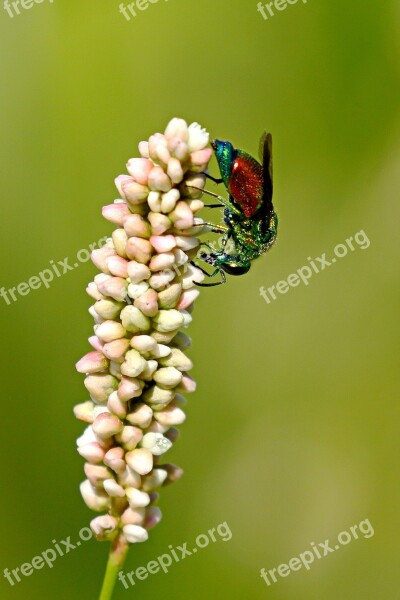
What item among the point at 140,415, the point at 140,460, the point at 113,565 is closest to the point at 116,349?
the point at 140,415

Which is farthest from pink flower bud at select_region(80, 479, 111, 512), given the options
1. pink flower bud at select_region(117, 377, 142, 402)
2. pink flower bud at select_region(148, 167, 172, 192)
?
pink flower bud at select_region(148, 167, 172, 192)

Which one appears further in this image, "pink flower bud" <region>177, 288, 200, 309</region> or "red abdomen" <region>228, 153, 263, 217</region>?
"red abdomen" <region>228, 153, 263, 217</region>

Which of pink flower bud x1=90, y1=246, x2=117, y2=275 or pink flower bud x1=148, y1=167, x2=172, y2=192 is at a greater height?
pink flower bud x1=148, y1=167, x2=172, y2=192

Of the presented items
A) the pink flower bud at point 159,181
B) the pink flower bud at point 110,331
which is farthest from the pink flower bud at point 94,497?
the pink flower bud at point 159,181

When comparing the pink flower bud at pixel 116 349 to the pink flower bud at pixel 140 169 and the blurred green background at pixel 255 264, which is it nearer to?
the pink flower bud at pixel 140 169

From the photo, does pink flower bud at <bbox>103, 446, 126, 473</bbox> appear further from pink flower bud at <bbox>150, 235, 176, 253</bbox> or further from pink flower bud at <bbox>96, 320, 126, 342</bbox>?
pink flower bud at <bbox>150, 235, 176, 253</bbox>

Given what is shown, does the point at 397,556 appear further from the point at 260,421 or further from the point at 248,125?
the point at 248,125

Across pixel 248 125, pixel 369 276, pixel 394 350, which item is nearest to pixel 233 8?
pixel 248 125
